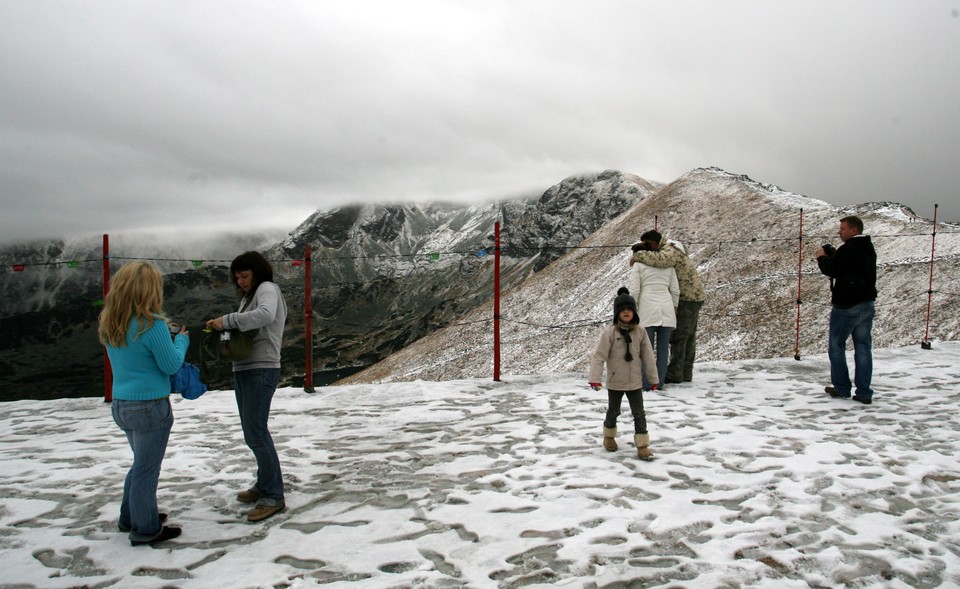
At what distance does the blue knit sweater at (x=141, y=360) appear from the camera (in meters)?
4.76

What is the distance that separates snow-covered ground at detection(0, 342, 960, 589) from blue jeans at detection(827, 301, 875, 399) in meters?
0.39

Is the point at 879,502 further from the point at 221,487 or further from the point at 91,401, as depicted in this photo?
the point at 91,401

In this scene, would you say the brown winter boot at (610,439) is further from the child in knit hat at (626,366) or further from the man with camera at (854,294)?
the man with camera at (854,294)

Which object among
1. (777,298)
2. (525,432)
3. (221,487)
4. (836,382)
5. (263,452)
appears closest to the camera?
(263,452)

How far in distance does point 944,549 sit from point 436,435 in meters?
5.77

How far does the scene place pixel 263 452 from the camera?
5613mm

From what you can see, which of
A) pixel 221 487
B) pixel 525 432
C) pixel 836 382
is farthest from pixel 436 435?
pixel 836 382

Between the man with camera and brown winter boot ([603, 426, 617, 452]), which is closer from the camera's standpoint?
brown winter boot ([603, 426, 617, 452])

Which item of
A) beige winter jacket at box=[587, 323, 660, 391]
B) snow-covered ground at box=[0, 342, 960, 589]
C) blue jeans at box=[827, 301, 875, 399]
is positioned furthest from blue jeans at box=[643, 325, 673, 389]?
beige winter jacket at box=[587, 323, 660, 391]

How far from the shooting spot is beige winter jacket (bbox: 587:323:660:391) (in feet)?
23.9

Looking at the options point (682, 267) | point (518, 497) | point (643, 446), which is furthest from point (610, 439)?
point (682, 267)

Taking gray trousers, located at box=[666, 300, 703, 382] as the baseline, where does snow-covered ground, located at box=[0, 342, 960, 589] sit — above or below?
below

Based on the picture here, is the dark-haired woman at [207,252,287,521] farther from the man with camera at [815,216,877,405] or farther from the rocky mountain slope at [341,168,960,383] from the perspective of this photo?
the rocky mountain slope at [341,168,960,383]

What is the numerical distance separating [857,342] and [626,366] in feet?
16.2
